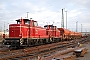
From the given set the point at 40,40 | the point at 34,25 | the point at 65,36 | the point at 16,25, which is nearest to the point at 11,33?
the point at 16,25

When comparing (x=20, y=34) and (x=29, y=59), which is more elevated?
(x=20, y=34)

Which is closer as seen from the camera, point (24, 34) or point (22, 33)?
point (22, 33)

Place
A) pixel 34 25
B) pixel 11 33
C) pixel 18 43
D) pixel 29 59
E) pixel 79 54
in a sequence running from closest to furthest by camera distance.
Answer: pixel 29 59 → pixel 79 54 → pixel 18 43 → pixel 11 33 → pixel 34 25

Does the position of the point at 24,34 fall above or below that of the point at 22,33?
below

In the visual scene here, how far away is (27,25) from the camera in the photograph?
20.0 meters

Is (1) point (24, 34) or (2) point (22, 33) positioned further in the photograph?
(1) point (24, 34)

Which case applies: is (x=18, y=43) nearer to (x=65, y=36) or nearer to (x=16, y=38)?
(x=16, y=38)

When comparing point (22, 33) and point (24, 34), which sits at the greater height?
point (22, 33)

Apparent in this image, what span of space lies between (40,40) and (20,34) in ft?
17.9

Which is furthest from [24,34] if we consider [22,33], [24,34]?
[22,33]

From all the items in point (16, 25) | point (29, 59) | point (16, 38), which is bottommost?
point (29, 59)

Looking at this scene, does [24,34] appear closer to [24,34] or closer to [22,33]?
[24,34]

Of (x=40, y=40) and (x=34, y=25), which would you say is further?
(x=40, y=40)

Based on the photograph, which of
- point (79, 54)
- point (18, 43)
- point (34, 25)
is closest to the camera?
point (79, 54)
